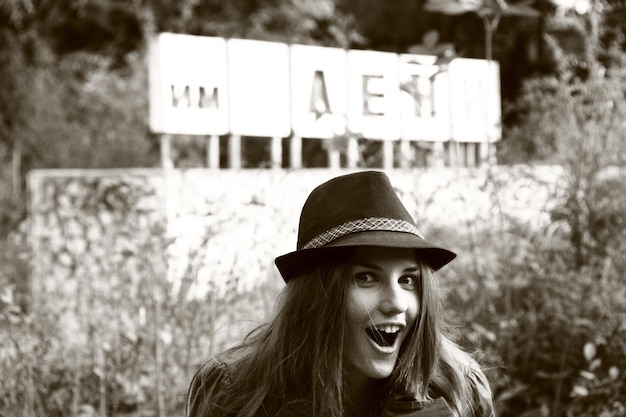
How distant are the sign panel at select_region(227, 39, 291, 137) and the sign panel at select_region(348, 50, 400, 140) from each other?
537 millimetres

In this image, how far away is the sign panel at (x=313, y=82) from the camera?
19.8 ft

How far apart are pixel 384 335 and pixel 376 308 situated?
0.06 m

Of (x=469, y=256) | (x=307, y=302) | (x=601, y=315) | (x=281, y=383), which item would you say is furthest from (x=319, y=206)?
(x=469, y=256)

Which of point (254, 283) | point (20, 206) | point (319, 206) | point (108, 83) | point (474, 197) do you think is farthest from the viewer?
point (108, 83)

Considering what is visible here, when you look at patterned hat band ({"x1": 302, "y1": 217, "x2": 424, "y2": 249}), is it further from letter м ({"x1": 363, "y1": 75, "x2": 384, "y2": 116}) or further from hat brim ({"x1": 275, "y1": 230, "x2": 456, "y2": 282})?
letter м ({"x1": 363, "y1": 75, "x2": 384, "y2": 116})

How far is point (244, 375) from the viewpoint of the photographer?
7.04 feet

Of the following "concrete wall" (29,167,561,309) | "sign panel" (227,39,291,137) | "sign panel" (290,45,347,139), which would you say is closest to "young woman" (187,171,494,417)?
"concrete wall" (29,167,561,309)

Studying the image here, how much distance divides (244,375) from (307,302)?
24 centimetres

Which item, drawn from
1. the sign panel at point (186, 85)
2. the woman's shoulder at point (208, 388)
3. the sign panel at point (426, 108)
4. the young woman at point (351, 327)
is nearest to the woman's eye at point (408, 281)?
the young woman at point (351, 327)

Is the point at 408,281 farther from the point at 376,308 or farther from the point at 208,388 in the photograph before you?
the point at 208,388

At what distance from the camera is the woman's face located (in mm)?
1997


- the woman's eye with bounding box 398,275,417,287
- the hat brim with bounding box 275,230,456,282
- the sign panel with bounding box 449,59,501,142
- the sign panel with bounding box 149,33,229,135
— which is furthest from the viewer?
the sign panel with bounding box 149,33,229,135

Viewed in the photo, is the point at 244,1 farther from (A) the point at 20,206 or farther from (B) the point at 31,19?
(A) the point at 20,206

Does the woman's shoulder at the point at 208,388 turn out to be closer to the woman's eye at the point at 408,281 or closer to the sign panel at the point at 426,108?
the woman's eye at the point at 408,281
